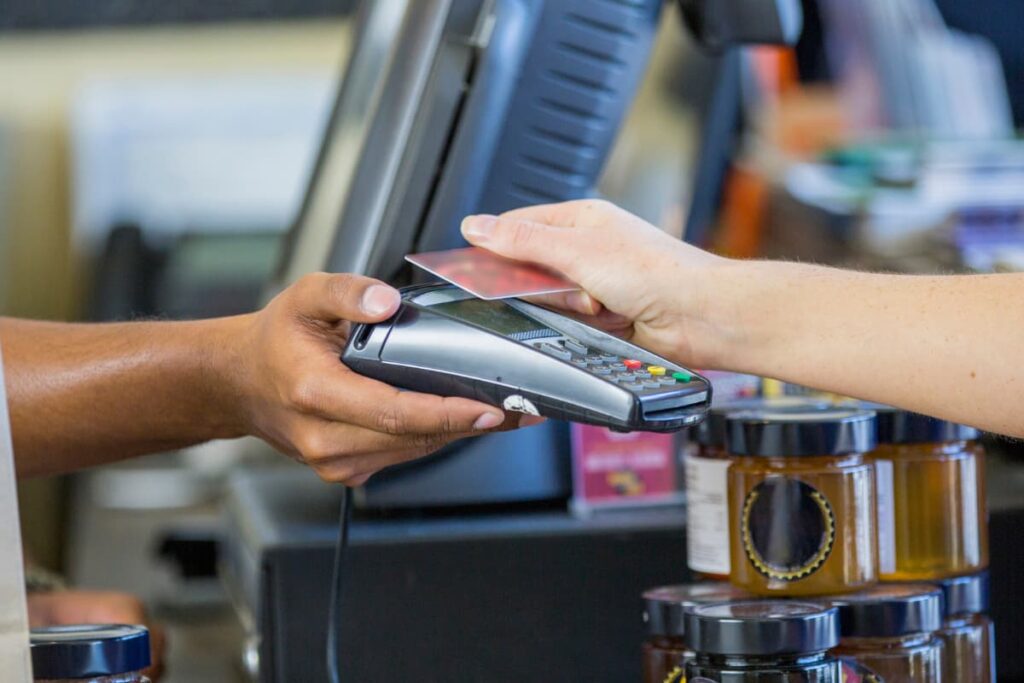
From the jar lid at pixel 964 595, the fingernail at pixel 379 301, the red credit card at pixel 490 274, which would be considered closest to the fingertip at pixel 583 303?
the red credit card at pixel 490 274

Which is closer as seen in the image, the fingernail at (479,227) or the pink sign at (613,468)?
the fingernail at (479,227)

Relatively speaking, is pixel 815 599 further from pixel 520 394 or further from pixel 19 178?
pixel 19 178

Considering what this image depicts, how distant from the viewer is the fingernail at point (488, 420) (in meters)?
0.70

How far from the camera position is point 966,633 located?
0.78m

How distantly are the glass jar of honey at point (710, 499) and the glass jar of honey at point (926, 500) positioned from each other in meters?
0.05

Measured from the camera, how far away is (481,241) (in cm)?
79

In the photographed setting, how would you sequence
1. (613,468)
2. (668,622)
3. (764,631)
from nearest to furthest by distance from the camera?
1. (764,631)
2. (668,622)
3. (613,468)

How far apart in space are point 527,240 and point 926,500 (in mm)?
246

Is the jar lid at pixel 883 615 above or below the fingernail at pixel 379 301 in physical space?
below

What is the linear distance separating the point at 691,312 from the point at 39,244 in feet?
7.93

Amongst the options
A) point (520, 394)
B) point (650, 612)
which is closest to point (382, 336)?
point (520, 394)

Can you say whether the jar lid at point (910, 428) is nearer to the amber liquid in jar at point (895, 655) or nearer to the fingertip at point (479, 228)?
the amber liquid in jar at point (895, 655)

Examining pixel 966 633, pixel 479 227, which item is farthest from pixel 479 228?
pixel 966 633

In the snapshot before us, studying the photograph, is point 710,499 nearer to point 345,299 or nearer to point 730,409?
point 730,409
